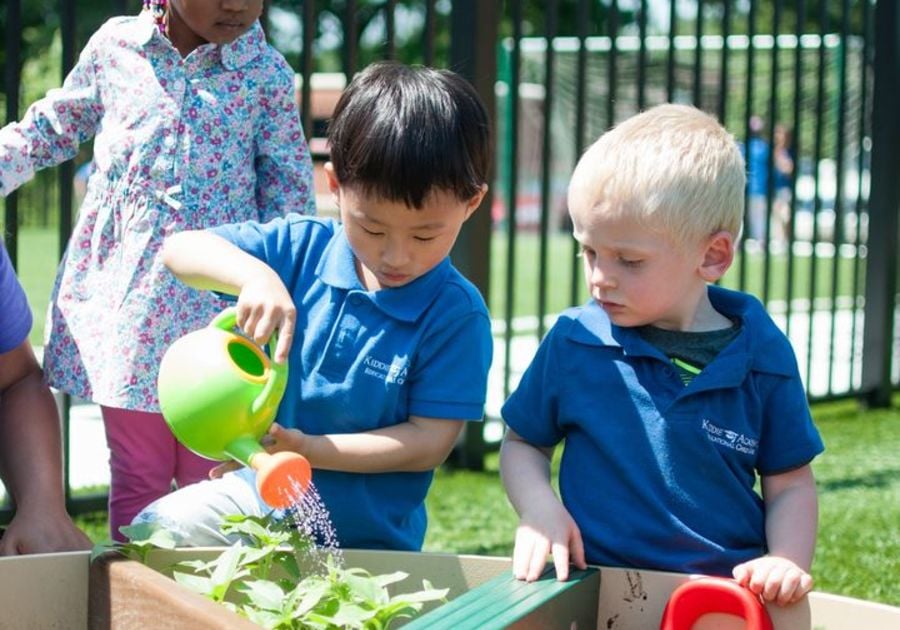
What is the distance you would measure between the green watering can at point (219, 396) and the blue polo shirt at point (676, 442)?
16.5 inches

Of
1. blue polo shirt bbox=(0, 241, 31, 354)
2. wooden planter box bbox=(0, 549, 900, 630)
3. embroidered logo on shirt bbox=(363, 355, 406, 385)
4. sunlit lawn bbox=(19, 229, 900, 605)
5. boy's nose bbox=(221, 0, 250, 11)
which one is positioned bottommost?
sunlit lawn bbox=(19, 229, 900, 605)

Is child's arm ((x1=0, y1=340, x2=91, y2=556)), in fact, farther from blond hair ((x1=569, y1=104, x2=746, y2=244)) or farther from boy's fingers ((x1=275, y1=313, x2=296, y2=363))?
blond hair ((x1=569, y1=104, x2=746, y2=244))

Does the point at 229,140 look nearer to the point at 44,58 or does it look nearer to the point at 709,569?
the point at 709,569

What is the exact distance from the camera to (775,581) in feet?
5.32

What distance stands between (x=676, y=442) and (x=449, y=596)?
1.16 ft

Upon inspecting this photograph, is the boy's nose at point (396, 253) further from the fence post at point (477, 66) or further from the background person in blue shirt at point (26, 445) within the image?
the fence post at point (477, 66)

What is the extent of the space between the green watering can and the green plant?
95 millimetres

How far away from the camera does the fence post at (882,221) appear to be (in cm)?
601

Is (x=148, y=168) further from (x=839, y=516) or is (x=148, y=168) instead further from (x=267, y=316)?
(x=839, y=516)

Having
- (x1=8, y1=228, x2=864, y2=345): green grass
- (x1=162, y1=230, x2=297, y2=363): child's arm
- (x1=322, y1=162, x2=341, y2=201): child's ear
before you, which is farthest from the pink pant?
(x1=8, y1=228, x2=864, y2=345): green grass

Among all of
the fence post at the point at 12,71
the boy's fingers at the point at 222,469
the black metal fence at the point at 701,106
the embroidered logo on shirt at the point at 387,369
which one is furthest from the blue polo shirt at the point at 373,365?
the black metal fence at the point at 701,106

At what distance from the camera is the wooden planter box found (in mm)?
1521

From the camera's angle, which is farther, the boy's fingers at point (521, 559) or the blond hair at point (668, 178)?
the blond hair at point (668, 178)

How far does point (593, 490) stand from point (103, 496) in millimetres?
2207
